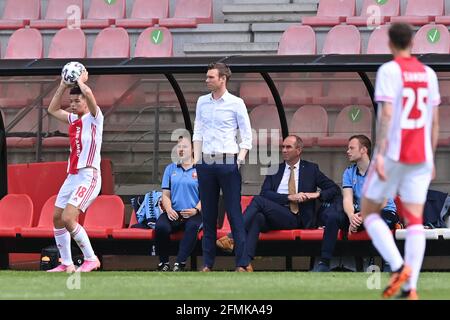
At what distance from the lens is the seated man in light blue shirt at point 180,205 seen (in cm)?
1302

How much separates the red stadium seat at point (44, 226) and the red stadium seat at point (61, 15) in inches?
245

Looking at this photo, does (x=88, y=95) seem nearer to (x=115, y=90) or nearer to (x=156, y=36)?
(x=115, y=90)

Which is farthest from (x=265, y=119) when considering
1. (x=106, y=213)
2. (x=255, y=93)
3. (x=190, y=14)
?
(x=190, y=14)

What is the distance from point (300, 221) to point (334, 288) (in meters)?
A: 3.69

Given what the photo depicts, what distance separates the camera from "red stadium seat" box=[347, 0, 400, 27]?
1859 centimetres

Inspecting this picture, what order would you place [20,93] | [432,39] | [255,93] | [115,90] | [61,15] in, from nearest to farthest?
[255,93]
[115,90]
[20,93]
[432,39]
[61,15]

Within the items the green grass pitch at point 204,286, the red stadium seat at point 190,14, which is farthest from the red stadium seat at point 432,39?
the green grass pitch at point 204,286

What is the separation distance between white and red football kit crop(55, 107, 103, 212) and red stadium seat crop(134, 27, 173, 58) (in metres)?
7.16

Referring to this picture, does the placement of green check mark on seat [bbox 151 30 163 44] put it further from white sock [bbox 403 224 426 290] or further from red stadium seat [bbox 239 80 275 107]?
white sock [bbox 403 224 426 290]

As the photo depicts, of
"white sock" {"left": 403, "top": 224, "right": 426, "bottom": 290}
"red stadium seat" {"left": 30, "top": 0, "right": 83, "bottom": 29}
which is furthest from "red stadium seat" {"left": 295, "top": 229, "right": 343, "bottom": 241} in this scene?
"red stadium seat" {"left": 30, "top": 0, "right": 83, "bottom": 29}

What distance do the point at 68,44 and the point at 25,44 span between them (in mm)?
803

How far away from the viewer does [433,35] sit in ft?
58.2

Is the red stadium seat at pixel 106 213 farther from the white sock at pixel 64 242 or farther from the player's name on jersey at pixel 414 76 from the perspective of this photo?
the player's name on jersey at pixel 414 76
